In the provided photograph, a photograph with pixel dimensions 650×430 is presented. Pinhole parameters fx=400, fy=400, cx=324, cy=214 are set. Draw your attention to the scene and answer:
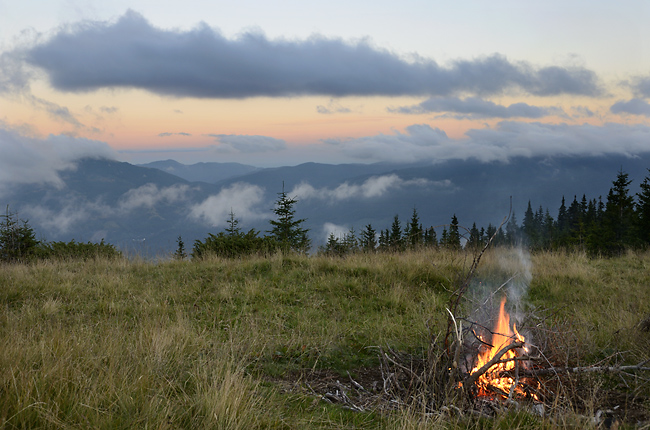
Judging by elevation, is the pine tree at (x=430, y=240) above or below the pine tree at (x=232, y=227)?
above

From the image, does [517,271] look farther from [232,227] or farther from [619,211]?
[619,211]

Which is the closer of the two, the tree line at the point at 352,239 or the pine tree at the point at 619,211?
the tree line at the point at 352,239

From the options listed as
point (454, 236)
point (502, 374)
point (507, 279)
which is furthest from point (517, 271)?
point (502, 374)

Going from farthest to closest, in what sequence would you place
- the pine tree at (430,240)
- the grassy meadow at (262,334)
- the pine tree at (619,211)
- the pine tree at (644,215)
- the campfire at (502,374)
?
the pine tree at (619,211) < the pine tree at (644,215) < the pine tree at (430,240) < the campfire at (502,374) < the grassy meadow at (262,334)

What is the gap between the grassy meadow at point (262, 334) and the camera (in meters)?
2.93

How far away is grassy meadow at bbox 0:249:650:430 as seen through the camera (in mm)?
2930

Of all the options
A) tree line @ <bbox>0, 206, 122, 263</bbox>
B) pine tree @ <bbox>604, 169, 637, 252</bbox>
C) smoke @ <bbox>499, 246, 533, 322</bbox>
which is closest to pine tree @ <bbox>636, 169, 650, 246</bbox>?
pine tree @ <bbox>604, 169, 637, 252</bbox>

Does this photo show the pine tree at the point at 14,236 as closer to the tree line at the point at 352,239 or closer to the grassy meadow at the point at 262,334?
the tree line at the point at 352,239

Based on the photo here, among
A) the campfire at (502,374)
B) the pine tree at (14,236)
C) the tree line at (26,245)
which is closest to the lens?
the campfire at (502,374)

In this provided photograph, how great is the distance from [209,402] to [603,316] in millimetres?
6348

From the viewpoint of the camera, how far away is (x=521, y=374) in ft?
13.5

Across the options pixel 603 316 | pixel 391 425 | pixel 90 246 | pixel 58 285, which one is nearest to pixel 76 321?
pixel 58 285

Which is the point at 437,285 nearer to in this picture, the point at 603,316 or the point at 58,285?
the point at 603,316

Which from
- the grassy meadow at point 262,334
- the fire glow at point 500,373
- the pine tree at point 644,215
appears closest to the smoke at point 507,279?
the grassy meadow at point 262,334
